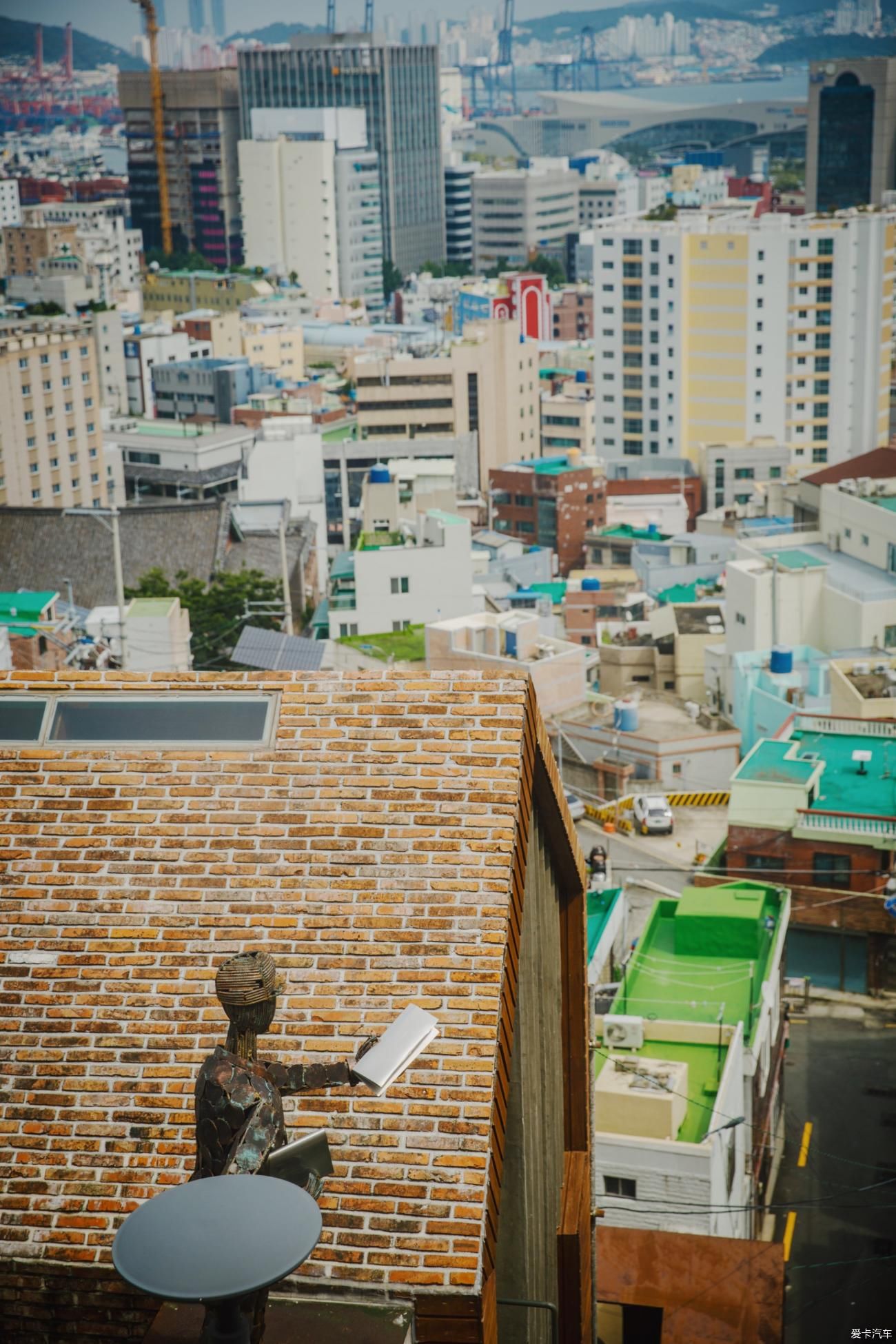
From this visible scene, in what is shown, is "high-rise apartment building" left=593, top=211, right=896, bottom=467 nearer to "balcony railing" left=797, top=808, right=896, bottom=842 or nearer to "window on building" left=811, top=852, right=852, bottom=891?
"balcony railing" left=797, top=808, right=896, bottom=842

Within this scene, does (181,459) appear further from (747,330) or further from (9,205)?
(9,205)

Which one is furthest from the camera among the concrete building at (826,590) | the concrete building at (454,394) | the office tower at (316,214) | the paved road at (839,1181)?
the office tower at (316,214)

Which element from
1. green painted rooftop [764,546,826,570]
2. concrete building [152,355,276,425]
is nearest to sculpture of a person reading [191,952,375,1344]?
green painted rooftop [764,546,826,570]

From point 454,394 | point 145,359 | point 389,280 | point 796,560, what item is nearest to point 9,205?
point 389,280

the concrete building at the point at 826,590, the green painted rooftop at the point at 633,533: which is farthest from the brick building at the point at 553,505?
the concrete building at the point at 826,590

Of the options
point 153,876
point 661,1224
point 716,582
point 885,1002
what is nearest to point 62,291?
point 716,582

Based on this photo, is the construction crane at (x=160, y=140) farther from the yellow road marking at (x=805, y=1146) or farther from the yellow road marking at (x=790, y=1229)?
the yellow road marking at (x=790, y=1229)
